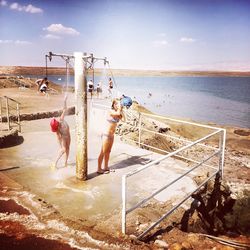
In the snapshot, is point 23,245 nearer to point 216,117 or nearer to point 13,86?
point 13,86

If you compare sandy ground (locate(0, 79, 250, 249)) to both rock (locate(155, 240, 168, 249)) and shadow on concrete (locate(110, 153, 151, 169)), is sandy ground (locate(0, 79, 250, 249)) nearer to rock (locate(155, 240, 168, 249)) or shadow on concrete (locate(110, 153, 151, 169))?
rock (locate(155, 240, 168, 249))

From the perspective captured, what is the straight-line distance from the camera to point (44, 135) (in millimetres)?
9508

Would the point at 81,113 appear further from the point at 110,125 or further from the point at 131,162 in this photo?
the point at 131,162

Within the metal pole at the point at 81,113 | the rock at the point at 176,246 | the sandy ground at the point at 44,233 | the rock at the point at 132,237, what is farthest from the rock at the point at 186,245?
the metal pole at the point at 81,113

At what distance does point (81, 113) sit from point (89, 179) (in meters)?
1.55

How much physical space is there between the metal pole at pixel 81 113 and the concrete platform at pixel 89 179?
374 millimetres

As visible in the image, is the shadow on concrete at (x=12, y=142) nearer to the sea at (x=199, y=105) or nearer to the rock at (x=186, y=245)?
the sea at (x=199, y=105)

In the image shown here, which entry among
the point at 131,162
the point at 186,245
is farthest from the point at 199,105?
the point at 186,245

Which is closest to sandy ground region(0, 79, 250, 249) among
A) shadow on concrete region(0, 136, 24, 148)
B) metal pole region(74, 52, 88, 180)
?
metal pole region(74, 52, 88, 180)

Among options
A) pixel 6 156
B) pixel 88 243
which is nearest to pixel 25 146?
pixel 6 156

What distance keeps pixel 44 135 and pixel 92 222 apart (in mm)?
5720

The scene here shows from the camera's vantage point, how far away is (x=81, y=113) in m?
5.62

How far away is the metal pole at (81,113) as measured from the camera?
5438 mm

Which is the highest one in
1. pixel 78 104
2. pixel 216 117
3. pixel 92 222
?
pixel 78 104
